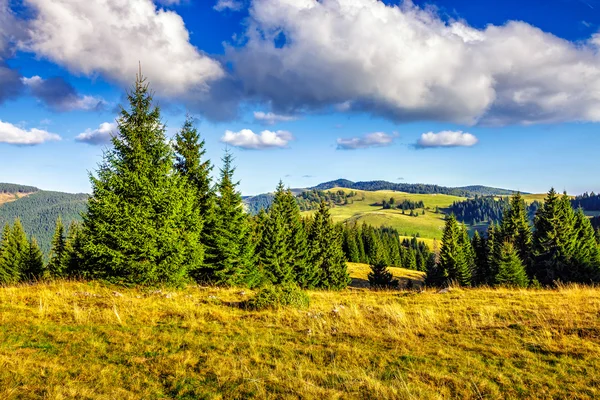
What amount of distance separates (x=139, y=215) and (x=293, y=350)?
12978 mm

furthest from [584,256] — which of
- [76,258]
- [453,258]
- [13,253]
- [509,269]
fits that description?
[13,253]

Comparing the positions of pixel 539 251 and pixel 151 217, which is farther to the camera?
pixel 539 251

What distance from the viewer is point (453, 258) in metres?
57.3

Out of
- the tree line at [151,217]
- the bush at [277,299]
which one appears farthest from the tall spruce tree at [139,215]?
the bush at [277,299]

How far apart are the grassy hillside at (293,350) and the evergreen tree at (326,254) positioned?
124 feet

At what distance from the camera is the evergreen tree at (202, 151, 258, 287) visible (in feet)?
93.0

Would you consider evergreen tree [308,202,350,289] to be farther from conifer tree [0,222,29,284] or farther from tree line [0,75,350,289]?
conifer tree [0,222,29,284]

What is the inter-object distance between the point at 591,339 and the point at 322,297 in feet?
35.3

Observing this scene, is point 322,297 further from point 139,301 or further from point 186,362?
point 186,362

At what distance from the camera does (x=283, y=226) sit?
40406mm

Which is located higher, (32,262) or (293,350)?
(293,350)

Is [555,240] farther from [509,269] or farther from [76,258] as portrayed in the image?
[76,258]

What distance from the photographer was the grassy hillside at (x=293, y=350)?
6125mm

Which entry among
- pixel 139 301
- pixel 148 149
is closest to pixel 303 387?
pixel 139 301
